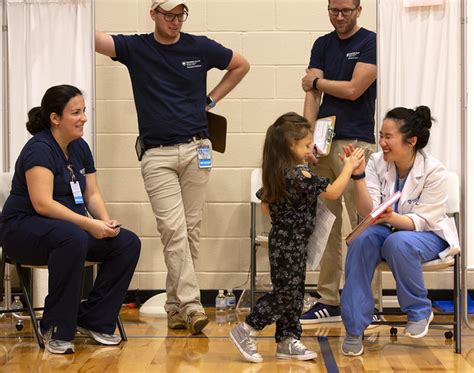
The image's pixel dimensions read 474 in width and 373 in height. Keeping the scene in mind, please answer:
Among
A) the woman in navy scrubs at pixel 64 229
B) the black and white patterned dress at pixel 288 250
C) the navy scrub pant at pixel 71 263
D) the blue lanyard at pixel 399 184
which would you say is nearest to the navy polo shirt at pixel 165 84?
the woman in navy scrubs at pixel 64 229

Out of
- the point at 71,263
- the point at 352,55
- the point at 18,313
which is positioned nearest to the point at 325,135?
the point at 352,55

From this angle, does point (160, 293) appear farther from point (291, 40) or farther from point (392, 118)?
point (392, 118)

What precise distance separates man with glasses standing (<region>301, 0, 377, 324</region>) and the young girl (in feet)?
2.97

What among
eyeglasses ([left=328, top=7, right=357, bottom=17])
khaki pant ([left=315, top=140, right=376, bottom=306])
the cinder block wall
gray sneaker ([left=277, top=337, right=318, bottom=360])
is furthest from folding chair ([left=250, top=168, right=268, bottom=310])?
eyeglasses ([left=328, top=7, right=357, bottom=17])

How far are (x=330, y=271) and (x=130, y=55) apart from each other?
158 cm

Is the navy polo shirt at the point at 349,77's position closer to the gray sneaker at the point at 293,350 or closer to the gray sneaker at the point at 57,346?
the gray sneaker at the point at 293,350

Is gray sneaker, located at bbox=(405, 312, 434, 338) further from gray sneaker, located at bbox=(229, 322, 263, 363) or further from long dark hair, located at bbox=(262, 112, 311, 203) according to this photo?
long dark hair, located at bbox=(262, 112, 311, 203)

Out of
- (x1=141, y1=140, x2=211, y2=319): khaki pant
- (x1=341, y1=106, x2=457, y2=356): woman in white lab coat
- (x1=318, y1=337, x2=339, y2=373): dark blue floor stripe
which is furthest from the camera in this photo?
(x1=141, y1=140, x2=211, y2=319): khaki pant

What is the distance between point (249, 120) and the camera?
5762 mm

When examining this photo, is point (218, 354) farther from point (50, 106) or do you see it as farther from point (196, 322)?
point (50, 106)

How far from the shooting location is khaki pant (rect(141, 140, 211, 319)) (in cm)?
470

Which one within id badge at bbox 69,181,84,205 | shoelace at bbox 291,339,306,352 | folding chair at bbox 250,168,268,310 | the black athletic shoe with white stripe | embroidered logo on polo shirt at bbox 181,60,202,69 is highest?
embroidered logo on polo shirt at bbox 181,60,202,69

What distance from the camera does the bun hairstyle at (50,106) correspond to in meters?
4.29

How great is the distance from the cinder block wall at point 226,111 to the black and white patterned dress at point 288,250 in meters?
1.82
